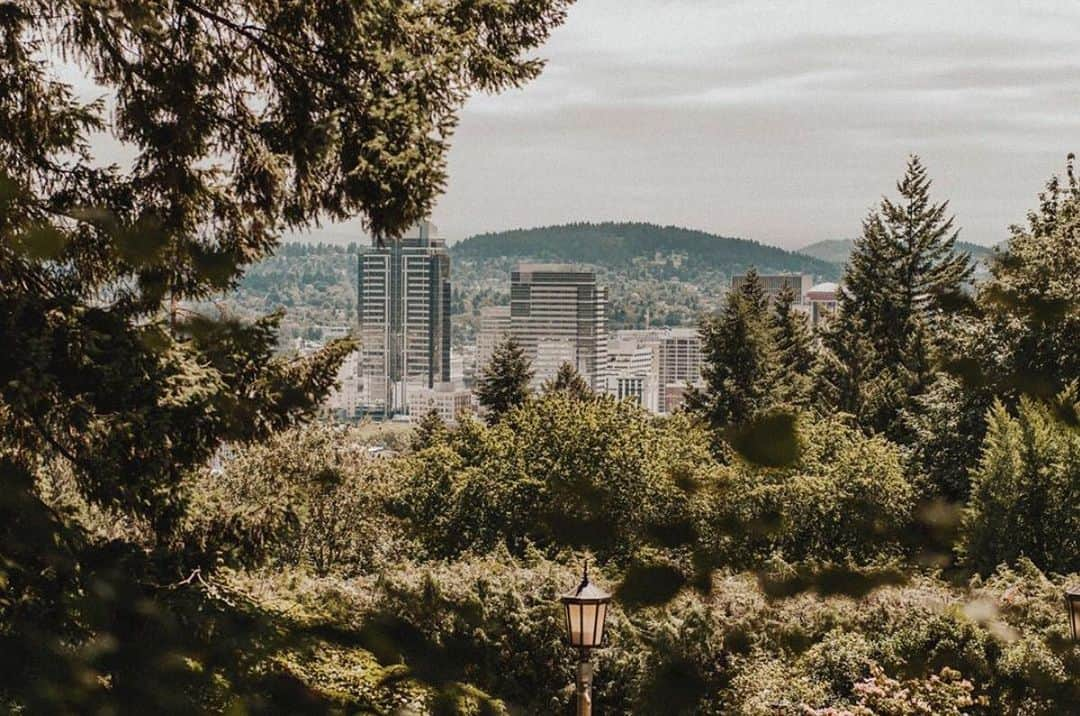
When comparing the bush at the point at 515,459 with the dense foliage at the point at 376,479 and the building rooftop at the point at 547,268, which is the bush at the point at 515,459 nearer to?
the dense foliage at the point at 376,479

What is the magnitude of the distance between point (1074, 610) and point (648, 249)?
142860mm

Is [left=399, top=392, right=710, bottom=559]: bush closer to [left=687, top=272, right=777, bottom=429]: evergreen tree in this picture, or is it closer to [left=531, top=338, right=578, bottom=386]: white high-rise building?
[left=687, top=272, right=777, bottom=429]: evergreen tree

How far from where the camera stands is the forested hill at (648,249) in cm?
13688

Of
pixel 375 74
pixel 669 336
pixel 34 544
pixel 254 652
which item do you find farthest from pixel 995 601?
pixel 669 336

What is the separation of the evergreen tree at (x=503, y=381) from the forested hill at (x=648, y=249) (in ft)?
362

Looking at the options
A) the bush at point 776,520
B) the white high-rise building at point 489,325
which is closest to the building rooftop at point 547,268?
the white high-rise building at point 489,325

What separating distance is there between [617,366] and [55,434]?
372 feet

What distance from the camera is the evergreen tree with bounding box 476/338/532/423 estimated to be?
23.8 meters

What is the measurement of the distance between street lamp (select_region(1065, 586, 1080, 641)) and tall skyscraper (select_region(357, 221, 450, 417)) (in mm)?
110226

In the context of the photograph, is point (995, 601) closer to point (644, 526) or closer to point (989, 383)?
point (989, 383)

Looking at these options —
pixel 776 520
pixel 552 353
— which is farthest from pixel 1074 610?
pixel 552 353

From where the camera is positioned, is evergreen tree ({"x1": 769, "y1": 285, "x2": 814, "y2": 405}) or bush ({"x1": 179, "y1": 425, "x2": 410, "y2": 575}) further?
evergreen tree ({"x1": 769, "y1": 285, "x2": 814, "y2": 405})

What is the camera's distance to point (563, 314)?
11350 cm

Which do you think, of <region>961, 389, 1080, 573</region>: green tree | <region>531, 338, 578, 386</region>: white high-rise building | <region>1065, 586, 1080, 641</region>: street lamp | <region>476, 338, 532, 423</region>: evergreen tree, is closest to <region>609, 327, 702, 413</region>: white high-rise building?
<region>531, 338, 578, 386</region>: white high-rise building
